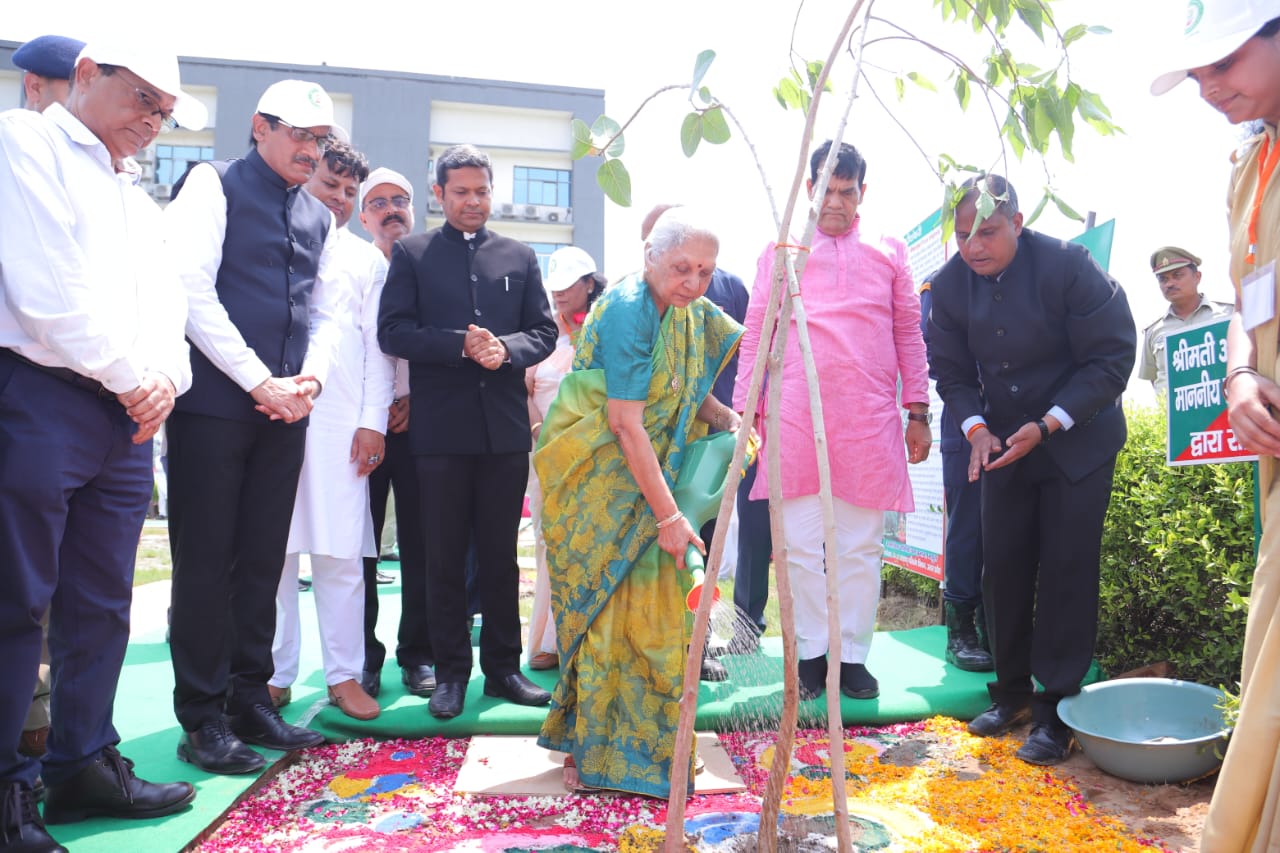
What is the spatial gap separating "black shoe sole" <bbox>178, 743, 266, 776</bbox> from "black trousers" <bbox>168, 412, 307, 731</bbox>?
0.10m

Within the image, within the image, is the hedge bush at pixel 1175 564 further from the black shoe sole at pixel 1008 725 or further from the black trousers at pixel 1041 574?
the black shoe sole at pixel 1008 725

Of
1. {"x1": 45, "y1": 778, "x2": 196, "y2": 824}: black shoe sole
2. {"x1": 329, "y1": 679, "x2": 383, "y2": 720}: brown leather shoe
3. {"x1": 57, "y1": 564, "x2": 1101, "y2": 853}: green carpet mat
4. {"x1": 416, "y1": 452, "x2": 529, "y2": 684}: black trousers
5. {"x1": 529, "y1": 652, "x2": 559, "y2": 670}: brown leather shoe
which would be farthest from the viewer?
{"x1": 529, "y1": 652, "x2": 559, "y2": 670}: brown leather shoe

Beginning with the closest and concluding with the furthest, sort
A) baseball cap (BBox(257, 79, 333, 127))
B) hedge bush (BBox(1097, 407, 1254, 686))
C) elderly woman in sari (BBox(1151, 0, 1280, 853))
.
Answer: elderly woman in sari (BBox(1151, 0, 1280, 853)) < baseball cap (BBox(257, 79, 333, 127)) < hedge bush (BBox(1097, 407, 1254, 686))

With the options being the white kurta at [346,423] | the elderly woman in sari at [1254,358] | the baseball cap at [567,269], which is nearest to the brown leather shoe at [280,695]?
the white kurta at [346,423]

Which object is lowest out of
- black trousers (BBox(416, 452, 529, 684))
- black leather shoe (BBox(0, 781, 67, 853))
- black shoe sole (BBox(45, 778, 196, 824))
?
black shoe sole (BBox(45, 778, 196, 824))

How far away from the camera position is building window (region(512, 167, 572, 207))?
2659 centimetres

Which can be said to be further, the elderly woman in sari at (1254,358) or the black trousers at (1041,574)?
the black trousers at (1041,574)

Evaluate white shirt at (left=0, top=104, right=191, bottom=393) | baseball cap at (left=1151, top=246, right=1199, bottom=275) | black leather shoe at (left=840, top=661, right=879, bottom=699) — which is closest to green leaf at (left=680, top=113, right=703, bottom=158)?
white shirt at (left=0, top=104, right=191, bottom=393)

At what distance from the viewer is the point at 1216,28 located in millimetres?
1916

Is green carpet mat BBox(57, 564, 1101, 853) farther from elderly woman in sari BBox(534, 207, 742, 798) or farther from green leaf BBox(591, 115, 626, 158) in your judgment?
green leaf BBox(591, 115, 626, 158)

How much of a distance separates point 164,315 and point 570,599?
58.3 inches

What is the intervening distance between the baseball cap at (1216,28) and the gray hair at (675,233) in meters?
1.18

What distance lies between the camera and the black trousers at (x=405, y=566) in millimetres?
3766

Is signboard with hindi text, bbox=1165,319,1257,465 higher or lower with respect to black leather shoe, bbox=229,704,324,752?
higher
